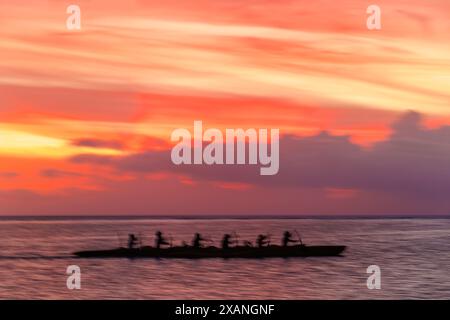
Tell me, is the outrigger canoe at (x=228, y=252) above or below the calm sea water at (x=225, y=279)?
above

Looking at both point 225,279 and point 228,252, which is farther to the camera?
point 228,252

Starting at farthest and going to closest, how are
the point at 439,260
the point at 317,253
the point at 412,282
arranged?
the point at 439,260 → the point at 317,253 → the point at 412,282

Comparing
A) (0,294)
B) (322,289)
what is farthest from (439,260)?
(0,294)

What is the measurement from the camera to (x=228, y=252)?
175 feet

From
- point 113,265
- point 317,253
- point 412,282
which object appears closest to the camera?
point 412,282

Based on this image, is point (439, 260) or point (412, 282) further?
point (439, 260)

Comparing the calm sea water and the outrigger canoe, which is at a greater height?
the outrigger canoe

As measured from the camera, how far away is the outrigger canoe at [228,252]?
52.3m

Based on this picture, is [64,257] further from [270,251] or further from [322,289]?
[322,289]

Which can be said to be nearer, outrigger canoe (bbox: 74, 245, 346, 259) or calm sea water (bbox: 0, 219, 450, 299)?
calm sea water (bbox: 0, 219, 450, 299)

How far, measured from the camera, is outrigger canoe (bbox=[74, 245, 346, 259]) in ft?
172
